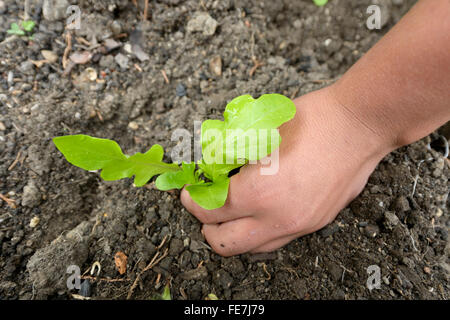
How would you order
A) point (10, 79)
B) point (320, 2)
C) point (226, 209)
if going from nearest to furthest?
point (226, 209), point (10, 79), point (320, 2)

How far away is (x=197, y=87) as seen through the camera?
1.41 m

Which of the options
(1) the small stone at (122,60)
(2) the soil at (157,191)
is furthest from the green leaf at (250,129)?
(1) the small stone at (122,60)

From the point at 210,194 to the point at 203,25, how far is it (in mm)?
892

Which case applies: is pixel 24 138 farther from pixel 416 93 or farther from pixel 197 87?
pixel 416 93

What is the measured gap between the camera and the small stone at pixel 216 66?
1414mm

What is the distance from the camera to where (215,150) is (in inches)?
36.8

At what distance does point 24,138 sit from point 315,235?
45.6 inches

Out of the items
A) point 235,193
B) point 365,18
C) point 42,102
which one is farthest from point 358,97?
point 42,102

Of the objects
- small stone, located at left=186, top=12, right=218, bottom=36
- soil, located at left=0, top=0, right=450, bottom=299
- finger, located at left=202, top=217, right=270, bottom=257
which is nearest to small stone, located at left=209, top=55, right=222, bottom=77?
soil, located at left=0, top=0, right=450, bottom=299

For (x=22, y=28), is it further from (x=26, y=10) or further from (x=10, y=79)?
(x=10, y=79)

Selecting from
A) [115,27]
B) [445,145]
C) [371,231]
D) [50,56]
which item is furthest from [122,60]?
[445,145]

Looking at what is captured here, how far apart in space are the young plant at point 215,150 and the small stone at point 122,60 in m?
0.64

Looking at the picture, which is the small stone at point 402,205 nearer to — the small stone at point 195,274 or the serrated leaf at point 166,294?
the small stone at point 195,274

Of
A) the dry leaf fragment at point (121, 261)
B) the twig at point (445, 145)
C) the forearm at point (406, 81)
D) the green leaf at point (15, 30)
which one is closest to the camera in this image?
the forearm at point (406, 81)
